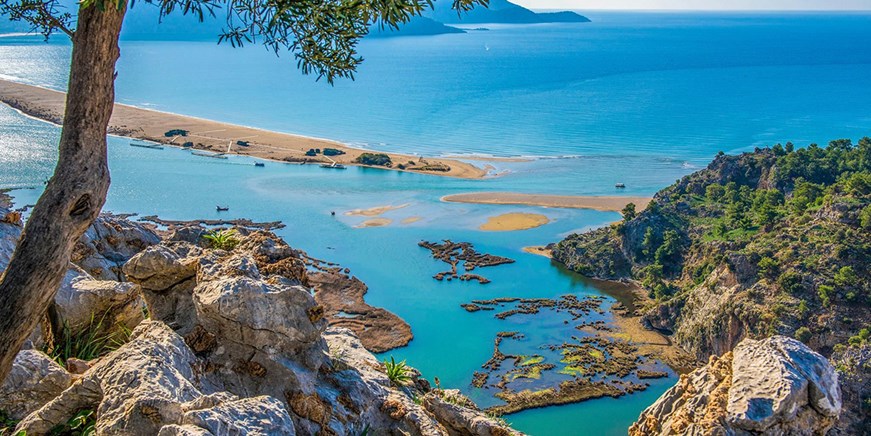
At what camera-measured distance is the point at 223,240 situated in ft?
41.4

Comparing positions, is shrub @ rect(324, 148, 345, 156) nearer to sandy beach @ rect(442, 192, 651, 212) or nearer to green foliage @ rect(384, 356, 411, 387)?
sandy beach @ rect(442, 192, 651, 212)

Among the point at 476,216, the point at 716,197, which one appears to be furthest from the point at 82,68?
the point at 476,216

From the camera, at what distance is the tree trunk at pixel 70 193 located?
7.27 metres

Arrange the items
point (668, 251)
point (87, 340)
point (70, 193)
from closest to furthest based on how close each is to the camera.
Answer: point (70, 193), point (87, 340), point (668, 251)

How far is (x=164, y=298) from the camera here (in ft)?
37.0

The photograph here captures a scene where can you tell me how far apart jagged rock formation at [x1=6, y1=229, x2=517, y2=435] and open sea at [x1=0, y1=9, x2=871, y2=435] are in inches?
1023

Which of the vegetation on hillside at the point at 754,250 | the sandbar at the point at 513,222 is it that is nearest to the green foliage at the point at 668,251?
the vegetation on hillside at the point at 754,250

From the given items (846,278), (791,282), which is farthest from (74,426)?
(846,278)

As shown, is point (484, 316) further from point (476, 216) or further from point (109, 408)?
point (109, 408)

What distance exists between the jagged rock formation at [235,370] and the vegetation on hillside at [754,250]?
31475 mm

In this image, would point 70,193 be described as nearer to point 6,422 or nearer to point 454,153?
point 6,422

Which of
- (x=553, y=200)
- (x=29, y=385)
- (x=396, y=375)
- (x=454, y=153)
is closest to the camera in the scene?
(x=29, y=385)

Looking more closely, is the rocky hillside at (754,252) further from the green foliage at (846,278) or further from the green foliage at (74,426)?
the green foliage at (74,426)

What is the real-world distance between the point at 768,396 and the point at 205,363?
6485 millimetres
